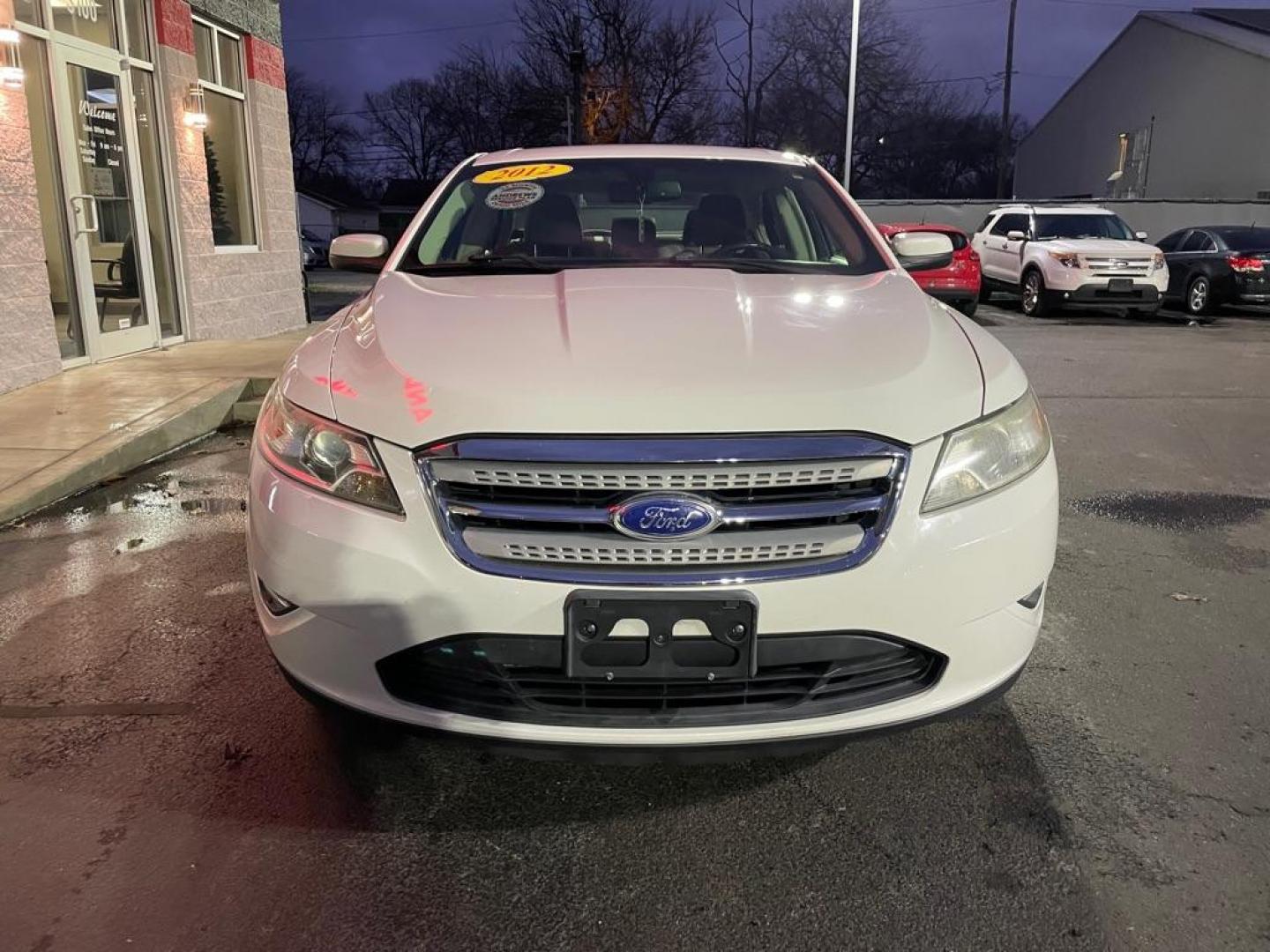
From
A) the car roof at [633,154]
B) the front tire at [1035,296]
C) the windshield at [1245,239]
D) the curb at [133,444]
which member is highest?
the car roof at [633,154]

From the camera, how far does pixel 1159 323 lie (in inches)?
589

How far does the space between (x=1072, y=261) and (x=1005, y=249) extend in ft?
7.24

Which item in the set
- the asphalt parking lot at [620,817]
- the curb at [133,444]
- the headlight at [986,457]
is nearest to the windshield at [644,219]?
the headlight at [986,457]

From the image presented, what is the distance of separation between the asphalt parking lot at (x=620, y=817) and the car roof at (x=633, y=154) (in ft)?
6.74

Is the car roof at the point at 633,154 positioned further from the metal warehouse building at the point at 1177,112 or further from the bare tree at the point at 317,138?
the bare tree at the point at 317,138

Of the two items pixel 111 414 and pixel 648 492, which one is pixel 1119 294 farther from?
pixel 648 492

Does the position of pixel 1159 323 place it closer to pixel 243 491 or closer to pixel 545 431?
pixel 243 491

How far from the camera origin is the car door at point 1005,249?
16312mm

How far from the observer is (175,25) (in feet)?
31.2

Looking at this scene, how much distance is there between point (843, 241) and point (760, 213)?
399 millimetres

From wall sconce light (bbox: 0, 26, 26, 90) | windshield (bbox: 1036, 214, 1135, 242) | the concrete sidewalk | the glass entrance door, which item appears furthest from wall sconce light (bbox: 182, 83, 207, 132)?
windshield (bbox: 1036, 214, 1135, 242)

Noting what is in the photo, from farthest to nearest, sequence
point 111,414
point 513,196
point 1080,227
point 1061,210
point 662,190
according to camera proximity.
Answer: point 1061,210
point 1080,227
point 111,414
point 662,190
point 513,196

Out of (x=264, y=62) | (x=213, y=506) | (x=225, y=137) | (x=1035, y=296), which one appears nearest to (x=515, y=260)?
(x=213, y=506)

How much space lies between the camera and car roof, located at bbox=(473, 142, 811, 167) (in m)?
4.04
